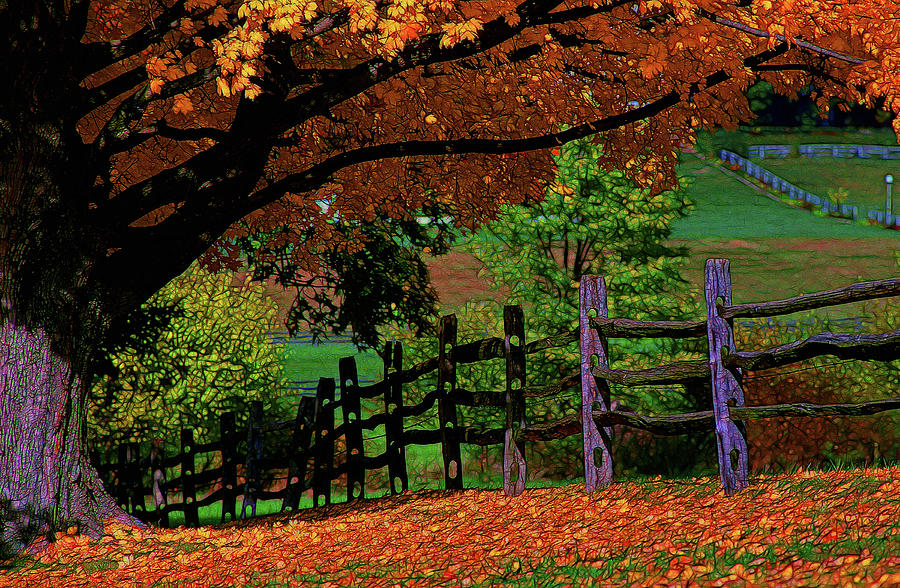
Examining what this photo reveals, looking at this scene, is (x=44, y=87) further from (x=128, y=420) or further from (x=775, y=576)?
(x=128, y=420)

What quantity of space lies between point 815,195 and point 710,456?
203 ft

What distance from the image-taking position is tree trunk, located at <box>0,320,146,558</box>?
9.07 m

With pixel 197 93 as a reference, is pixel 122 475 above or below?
below

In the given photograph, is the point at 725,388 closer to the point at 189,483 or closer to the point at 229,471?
the point at 229,471

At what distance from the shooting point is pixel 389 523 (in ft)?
30.3

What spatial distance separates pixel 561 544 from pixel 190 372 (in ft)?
52.1

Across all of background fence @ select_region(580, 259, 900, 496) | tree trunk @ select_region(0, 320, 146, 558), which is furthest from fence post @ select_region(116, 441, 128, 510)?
background fence @ select_region(580, 259, 900, 496)

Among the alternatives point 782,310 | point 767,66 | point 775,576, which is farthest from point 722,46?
point 775,576

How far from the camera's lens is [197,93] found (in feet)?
35.9

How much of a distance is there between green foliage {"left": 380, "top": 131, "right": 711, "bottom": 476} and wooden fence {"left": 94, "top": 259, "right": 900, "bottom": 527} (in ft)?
18.9

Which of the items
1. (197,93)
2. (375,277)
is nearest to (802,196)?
(375,277)

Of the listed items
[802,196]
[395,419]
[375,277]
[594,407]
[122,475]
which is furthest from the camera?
[802,196]

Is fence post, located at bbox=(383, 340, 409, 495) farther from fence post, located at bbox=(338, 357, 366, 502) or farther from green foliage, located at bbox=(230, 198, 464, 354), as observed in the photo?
green foliage, located at bbox=(230, 198, 464, 354)

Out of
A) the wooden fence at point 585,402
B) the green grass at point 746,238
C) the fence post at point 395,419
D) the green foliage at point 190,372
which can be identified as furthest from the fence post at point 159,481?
the green grass at point 746,238
